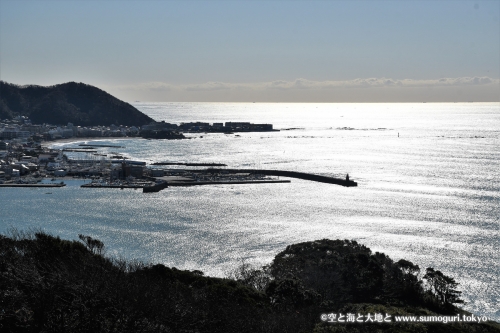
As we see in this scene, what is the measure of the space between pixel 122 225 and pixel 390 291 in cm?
1156

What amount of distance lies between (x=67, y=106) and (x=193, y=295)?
85194mm

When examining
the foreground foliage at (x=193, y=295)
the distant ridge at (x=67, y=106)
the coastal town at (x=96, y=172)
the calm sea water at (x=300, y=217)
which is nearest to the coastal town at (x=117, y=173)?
the coastal town at (x=96, y=172)

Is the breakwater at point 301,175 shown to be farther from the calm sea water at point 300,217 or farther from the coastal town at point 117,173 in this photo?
the calm sea water at point 300,217

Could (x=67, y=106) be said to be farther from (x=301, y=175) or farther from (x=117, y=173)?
(x=301, y=175)

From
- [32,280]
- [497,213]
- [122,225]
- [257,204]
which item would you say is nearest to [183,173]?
[257,204]

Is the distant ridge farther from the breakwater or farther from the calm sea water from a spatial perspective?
the breakwater

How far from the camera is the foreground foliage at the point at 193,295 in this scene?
7.50 meters

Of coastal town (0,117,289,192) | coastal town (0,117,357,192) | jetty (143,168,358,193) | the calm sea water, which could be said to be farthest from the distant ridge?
jetty (143,168,358,193)

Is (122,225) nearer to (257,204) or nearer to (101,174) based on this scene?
(257,204)

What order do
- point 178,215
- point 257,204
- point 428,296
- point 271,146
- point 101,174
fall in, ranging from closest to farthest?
point 428,296, point 178,215, point 257,204, point 101,174, point 271,146

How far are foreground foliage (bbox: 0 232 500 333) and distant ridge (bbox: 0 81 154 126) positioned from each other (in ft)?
252

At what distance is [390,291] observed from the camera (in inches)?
484

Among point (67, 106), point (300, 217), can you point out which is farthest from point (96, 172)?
point (67, 106)

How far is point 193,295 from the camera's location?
9.12 meters
